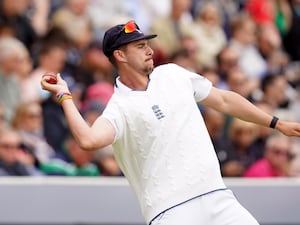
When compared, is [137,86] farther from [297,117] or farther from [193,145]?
[297,117]

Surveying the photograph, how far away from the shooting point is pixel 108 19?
12727 millimetres

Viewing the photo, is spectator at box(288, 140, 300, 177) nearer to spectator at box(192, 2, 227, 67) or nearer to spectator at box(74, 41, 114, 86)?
spectator at box(192, 2, 227, 67)

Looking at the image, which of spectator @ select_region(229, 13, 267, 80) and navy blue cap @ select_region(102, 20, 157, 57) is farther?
spectator @ select_region(229, 13, 267, 80)

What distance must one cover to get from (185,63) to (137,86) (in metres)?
5.40

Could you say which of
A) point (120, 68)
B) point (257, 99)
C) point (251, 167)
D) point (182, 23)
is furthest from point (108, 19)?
point (120, 68)

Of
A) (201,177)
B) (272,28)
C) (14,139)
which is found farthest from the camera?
(272,28)

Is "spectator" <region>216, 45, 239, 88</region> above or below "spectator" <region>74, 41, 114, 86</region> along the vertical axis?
below

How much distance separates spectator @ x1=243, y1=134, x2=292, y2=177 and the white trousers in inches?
159

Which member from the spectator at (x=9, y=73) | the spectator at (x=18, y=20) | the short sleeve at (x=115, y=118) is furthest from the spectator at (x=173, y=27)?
the short sleeve at (x=115, y=118)

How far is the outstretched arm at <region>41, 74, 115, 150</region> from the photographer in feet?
20.8

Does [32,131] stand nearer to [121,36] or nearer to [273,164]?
[273,164]

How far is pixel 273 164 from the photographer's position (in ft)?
35.6

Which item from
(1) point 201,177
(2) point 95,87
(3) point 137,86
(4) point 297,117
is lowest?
(4) point 297,117

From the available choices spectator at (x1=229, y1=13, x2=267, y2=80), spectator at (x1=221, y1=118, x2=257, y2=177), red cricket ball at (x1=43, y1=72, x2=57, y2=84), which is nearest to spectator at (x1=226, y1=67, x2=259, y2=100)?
spectator at (x1=229, y1=13, x2=267, y2=80)
